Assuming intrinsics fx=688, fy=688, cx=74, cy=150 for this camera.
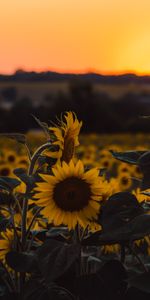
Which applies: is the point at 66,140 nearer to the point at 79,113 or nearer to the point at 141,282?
the point at 141,282

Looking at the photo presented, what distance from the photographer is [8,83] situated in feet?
361

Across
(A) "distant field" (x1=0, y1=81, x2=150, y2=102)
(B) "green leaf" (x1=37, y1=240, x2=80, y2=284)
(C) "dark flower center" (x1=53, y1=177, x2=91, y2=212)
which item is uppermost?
(C) "dark flower center" (x1=53, y1=177, x2=91, y2=212)

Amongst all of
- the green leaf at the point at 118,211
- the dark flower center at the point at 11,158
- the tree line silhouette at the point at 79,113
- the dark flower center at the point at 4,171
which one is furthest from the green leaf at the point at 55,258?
the tree line silhouette at the point at 79,113

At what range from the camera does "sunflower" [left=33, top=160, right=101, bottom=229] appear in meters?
2.21

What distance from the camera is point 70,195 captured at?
2.26 metres

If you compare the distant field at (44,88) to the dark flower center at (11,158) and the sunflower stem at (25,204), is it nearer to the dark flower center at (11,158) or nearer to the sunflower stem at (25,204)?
the dark flower center at (11,158)

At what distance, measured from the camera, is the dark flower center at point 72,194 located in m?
2.25

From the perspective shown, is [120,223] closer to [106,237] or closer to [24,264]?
[106,237]

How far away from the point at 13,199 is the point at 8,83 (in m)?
109

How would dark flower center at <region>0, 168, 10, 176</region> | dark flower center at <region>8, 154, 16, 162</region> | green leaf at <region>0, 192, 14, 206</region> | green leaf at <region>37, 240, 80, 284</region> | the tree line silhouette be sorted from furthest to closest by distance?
the tree line silhouette < dark flower center at <region>8, 154, 16, 162</region> < dark flower center at <region>0, 168, 10, 176</region> < green leaf at <region>0, 192, 14, 206</region> < green leaf at <region>37, 240, 80, 284</region>

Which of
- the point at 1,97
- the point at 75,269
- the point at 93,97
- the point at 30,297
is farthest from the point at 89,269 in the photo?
the point at 1,97

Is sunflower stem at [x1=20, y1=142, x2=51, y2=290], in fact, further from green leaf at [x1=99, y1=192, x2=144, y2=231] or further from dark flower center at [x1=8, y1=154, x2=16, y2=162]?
dark flower center at [x1=8, y1=154, x2=16, y2=162]

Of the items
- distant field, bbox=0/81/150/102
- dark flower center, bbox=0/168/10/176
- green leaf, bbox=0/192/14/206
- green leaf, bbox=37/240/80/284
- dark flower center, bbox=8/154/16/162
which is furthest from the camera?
distant field, bbox=0/81/150/102

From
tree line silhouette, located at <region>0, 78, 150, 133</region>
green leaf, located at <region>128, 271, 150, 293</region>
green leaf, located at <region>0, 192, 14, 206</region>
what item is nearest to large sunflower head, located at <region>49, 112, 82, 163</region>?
green leaf, located at <region>0, 192, 14, 206</region>
